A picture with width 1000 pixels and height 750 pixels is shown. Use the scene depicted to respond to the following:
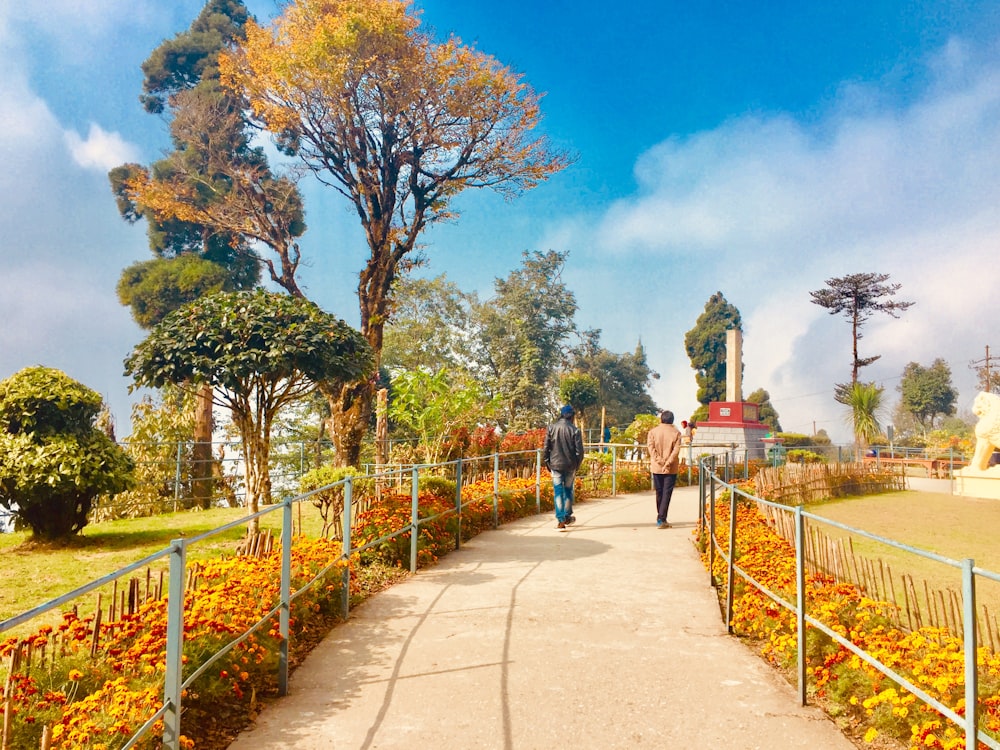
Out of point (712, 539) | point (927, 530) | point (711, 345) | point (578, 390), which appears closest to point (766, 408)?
point (711, 345)

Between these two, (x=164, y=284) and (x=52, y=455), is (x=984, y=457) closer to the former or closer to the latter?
(x=52, y=455)

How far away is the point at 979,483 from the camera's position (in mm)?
23078

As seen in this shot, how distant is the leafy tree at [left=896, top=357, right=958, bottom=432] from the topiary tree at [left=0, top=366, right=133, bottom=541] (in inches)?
2720

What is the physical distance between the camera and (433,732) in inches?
153

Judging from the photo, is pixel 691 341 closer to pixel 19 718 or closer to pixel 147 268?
pixel 147 268

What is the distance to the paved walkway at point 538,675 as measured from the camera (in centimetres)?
391

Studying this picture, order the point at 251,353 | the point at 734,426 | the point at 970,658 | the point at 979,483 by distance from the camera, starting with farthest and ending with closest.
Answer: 1. the point at 734,426
2. the point at 979,483
3. the point at 251,353
4. the point at 970,658

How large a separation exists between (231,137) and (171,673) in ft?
83.0

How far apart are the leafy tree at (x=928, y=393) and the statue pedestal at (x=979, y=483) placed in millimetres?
46480

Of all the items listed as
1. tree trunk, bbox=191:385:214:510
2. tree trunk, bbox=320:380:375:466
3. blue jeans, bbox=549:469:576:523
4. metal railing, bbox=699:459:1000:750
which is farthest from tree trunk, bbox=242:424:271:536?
tree trunk, bbox=191:385:214:510

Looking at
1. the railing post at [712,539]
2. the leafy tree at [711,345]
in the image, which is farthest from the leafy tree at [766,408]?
the railing post at [712,539]

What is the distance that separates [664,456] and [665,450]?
90 millimetres

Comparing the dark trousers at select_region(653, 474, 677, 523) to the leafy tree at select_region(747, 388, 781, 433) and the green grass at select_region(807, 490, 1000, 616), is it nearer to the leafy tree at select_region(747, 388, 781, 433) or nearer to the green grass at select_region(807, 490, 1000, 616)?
the green grass at select_region(807, 490, 1000, 616)

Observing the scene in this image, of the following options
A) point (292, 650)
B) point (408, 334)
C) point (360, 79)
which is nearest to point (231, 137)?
point (360, 79)
